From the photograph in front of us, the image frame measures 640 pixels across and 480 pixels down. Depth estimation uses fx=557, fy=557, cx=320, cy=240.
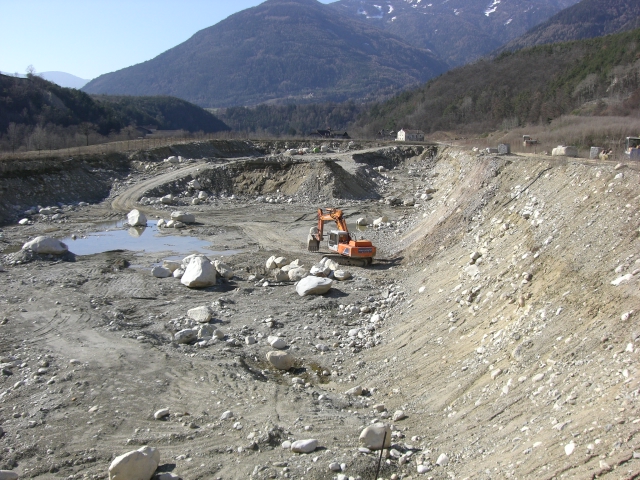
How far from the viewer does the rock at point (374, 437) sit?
8914 mm

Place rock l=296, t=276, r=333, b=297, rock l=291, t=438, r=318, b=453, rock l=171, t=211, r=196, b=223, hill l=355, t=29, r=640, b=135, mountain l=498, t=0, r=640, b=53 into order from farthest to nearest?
mountain l=498, t=0, r=640, b=53
hill l=355, t=29, r=640, b=135
rock l=171, t=211, r=196, b=223
rock l=296, t=276, r=333, b=297
rock l=291, t=438, r=318, b=453

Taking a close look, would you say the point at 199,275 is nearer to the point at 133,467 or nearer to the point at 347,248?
the point at 347,248

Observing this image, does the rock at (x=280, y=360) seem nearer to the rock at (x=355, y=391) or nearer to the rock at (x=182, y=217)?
the rock at (x=355, y=391)

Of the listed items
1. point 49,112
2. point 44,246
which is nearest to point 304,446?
point 44,246

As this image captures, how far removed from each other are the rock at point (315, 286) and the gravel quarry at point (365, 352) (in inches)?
7.3

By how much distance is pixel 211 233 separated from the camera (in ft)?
94.2

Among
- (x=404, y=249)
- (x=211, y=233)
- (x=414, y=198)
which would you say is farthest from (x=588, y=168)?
(x=414, y=198)

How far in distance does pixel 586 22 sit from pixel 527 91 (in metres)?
118

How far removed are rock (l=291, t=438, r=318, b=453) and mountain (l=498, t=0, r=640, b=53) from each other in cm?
18086

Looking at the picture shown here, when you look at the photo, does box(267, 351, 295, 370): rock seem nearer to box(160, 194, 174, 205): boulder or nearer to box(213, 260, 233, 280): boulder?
box(213, 260, 233, 280): boulder

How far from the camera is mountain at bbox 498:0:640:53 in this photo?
17188 centimetres

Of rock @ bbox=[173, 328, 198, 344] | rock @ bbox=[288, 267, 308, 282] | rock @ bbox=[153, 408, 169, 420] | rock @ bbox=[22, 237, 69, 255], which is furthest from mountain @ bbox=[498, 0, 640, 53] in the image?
rock @ bbox=[153, 408, 169, 420]

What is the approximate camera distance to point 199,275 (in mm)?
18500

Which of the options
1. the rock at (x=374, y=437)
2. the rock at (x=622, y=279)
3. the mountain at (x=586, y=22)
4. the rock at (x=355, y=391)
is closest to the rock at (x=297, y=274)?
the rock at (x=355, y=391)
